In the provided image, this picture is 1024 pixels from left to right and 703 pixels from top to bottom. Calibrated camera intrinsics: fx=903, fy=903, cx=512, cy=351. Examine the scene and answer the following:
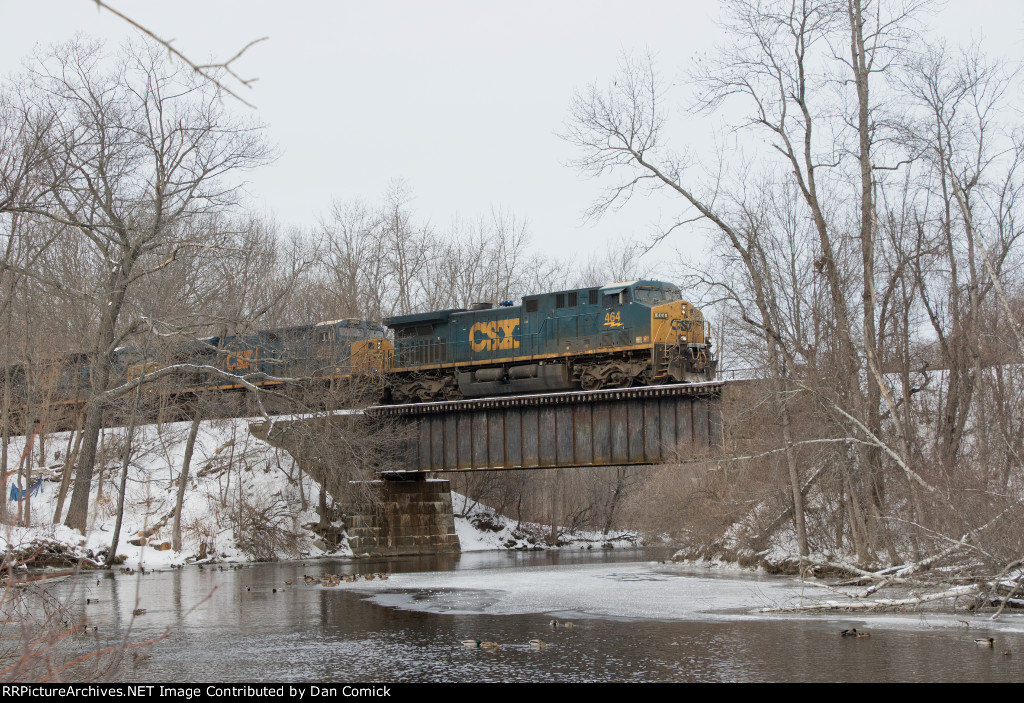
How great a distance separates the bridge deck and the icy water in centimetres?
508

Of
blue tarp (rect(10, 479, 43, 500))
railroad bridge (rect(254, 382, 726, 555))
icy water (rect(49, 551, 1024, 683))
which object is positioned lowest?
icy water (rect(49, 551, 1024, 683))

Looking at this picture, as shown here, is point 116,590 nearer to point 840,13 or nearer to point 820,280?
point 820,280

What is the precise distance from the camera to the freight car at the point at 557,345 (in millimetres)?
29156

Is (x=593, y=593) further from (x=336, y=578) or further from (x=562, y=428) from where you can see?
(x=562, y=428)

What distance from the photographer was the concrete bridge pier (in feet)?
119

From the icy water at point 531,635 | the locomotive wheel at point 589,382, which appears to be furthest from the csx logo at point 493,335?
the icy water at point 531,635

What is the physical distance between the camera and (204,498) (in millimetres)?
34781

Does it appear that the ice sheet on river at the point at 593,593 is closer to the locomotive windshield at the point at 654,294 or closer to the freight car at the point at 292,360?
the locomotive windshield at the point at 654,294

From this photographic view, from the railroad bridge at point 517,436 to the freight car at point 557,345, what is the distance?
180 cm

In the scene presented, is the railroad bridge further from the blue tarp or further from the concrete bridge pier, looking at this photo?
the blue tarp

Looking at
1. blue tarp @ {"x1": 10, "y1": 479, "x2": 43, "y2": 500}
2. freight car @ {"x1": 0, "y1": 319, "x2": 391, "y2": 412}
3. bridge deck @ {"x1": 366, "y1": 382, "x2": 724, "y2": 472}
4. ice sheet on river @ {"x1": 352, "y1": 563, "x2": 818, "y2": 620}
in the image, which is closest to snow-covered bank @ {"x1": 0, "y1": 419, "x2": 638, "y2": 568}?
blue tarp @ {"x1": 10, "y1": 479, "x2": 43, "y2": 500}

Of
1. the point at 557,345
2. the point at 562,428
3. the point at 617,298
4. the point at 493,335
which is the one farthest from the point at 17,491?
the point at 617,298

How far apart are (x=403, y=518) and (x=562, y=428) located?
Result: 1227 centimetres

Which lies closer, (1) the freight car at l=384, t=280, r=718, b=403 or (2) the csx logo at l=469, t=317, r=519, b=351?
(1) the freight car at l=384, t=280, r=718, b=403
